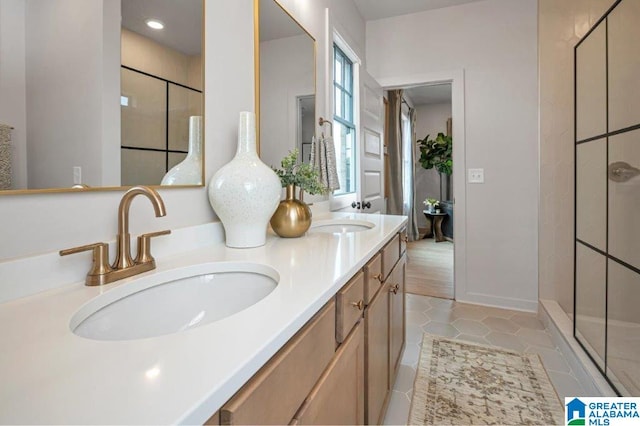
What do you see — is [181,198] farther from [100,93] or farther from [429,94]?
[429,94]

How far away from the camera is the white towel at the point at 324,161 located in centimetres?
191

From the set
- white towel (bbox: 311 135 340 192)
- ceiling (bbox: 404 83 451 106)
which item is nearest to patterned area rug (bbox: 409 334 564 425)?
white towel (bbox: 311 135 340 192)

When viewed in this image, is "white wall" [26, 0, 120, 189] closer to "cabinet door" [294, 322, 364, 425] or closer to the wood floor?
"cabinet door" [294, 322, 364, 425]

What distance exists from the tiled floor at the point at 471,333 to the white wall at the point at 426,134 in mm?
3801

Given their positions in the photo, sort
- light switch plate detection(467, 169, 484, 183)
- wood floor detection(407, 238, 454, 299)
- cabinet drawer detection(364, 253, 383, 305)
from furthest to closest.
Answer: wood floor detection(407, 238, 454, 299)
light switch plate detection(467, 169, 484, 183)
cabinet drawer detection(364, 253, 383, 305)

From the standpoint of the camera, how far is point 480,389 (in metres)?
1.60

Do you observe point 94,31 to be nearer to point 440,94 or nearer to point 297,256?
point 297,256

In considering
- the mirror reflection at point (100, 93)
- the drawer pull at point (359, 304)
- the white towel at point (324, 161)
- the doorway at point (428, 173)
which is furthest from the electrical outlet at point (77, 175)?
the doorway at point (428, 173)

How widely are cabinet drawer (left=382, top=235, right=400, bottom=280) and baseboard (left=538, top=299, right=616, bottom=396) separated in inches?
41.5

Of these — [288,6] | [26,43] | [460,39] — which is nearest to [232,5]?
[288,6]

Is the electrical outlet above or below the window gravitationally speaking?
below

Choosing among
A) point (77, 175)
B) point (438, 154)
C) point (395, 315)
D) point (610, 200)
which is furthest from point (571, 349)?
point (438, 154)

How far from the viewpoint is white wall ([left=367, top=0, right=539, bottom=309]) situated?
2588 mm

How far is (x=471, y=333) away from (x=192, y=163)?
210cm
